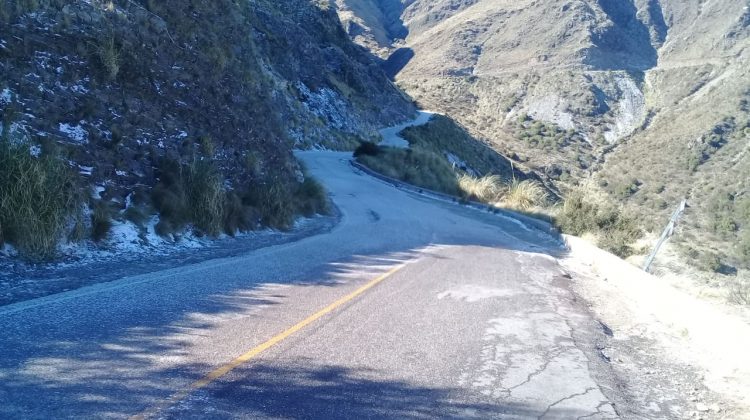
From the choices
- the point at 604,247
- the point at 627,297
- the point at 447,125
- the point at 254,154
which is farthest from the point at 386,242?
the point at 447,125

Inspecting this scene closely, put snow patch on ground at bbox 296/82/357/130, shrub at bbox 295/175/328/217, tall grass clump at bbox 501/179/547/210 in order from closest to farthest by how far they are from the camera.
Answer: shrub at bbox 295/175/328/217 → tall grass clump at bbox 501/179/547/210 → snow patch on ground at bbox 296/82/357/130

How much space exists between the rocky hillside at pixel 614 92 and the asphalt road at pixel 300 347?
1685cm

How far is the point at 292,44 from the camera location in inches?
2238

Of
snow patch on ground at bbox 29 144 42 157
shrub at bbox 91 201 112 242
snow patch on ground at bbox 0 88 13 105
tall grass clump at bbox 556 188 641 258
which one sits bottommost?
tall grass clump at bbox 556 188 641 258

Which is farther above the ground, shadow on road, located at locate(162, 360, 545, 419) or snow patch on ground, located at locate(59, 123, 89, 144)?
snow patch on ground, located at locate(59, 123, 89, 144)

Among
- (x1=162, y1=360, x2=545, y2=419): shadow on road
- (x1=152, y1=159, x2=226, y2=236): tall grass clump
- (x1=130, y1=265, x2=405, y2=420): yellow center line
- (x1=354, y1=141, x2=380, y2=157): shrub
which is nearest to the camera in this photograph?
(x1=130, y1=265, x2=405, y2=420): yellow center line

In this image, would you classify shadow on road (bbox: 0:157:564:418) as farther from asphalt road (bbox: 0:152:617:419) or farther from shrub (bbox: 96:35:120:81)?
shrub (bbox: 96:35:120:81)

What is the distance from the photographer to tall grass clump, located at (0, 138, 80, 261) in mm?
7086

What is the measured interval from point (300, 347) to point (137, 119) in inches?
296

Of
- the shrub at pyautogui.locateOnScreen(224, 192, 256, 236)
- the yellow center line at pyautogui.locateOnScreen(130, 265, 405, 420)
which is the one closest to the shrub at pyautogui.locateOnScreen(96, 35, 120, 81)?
the shrub at pyautogui.locateOnScreen(224, 192, 256, 236)

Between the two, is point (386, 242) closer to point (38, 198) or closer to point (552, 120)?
point (38, 198)

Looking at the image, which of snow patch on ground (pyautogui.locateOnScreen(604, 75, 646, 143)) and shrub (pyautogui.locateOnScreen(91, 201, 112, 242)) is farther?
snow patch on ground (pyautogui.locateOnScreen(604, 75, 646, 143))

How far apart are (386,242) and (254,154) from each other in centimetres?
398

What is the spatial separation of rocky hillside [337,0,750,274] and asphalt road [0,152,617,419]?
1685cm
